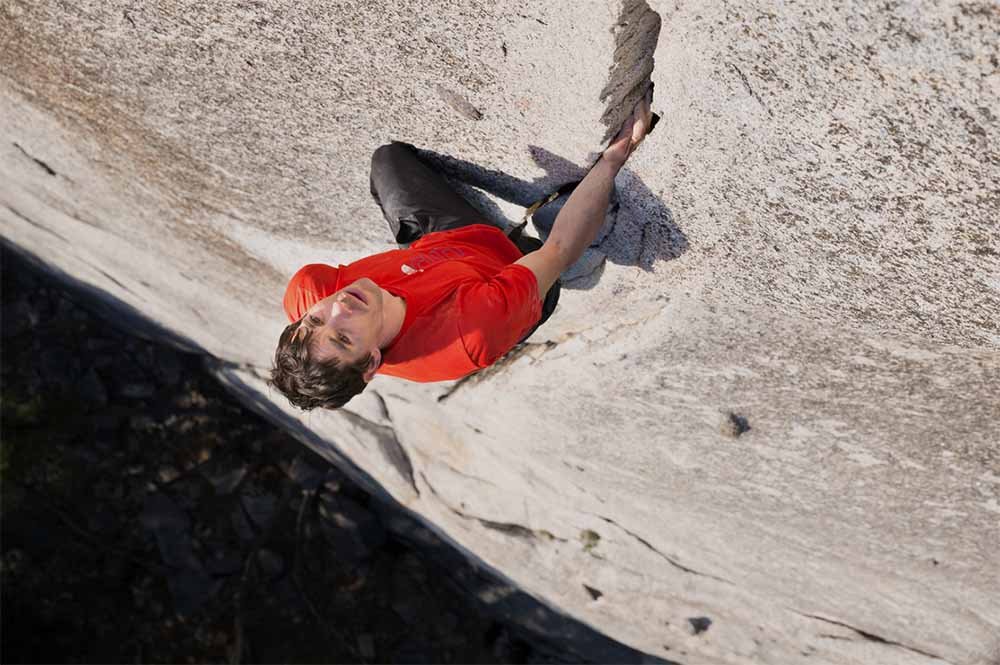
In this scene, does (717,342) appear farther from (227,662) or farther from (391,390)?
(227,662)

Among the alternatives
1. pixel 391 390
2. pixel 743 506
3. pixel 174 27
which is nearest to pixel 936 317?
pixel 743 506

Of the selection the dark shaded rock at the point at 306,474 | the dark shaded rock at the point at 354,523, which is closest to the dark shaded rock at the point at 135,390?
the dark shaded rock at the point at 306,474

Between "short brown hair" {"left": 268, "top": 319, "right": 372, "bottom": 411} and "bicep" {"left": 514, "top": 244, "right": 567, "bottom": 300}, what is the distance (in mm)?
476

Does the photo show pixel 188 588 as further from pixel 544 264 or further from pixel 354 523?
pixel 544 264

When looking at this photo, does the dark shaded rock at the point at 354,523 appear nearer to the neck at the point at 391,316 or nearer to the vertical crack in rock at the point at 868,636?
the vertical crack in rock at the point at 868,636

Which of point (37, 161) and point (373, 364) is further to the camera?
point (37, 161)

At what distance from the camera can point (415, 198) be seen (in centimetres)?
243

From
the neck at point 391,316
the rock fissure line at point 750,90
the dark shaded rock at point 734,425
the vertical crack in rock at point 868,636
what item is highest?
the rock fissure line at point 750,90

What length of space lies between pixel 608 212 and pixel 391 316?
696 mm

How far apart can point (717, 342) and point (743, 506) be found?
112 centimetres

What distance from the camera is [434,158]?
2514 mm

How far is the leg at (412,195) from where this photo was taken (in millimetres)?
2443

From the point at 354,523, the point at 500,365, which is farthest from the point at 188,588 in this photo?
the point at 500,365

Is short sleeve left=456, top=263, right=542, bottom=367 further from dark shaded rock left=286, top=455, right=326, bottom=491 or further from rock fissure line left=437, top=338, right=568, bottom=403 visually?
dark shaded rock left=286, top=455, right=326, bottom=491
